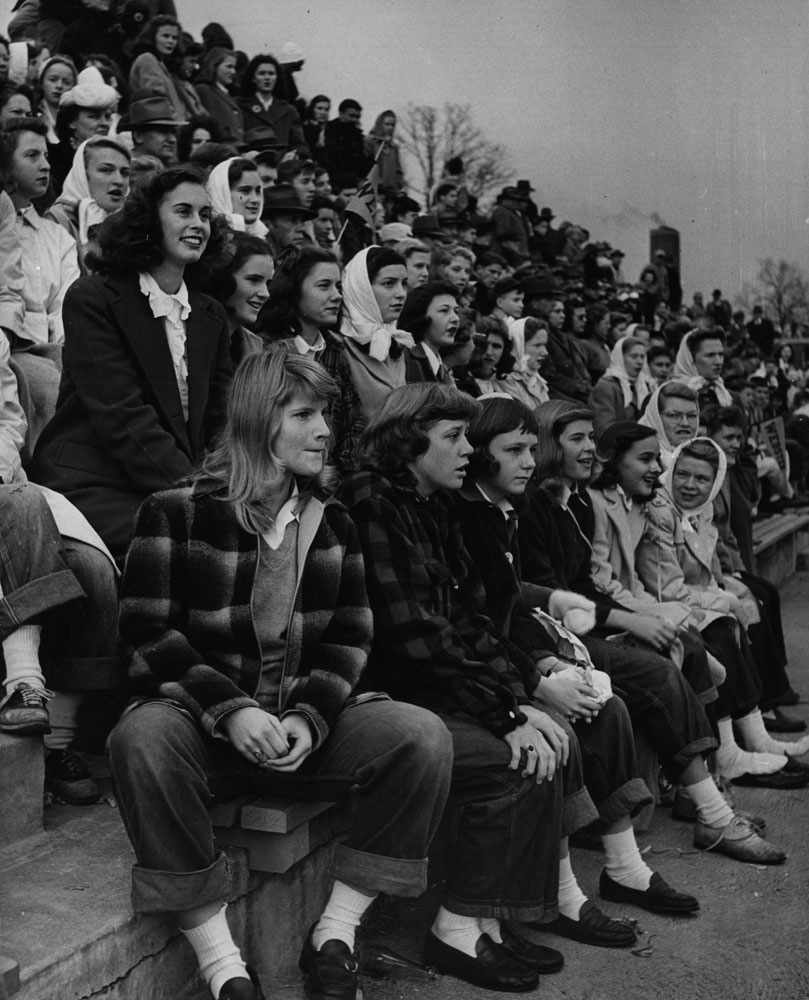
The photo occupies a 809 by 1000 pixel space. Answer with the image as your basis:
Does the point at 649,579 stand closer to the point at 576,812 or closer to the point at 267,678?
the point at 576,812

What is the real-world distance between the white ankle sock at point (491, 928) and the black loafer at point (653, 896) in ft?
2.23

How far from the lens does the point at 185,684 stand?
9.52ft

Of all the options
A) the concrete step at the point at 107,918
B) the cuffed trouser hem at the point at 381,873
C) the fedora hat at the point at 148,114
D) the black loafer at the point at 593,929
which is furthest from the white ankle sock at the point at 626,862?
the fedora hat at the point at 148,114

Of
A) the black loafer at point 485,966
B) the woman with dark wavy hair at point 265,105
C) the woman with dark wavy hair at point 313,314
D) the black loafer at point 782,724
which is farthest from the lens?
the woman with dark wavy hair at point 265,105

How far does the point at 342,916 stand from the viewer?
3.03 m

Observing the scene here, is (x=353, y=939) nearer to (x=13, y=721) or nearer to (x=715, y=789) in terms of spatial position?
(x=13, y=721)

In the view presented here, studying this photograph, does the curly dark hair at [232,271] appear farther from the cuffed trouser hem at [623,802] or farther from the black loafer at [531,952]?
the black loafer at [531,952]

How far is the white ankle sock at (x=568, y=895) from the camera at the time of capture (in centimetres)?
367

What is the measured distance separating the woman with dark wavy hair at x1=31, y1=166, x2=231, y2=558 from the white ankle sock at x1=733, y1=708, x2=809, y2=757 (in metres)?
3.20

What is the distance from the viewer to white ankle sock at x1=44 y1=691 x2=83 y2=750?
3.30 m

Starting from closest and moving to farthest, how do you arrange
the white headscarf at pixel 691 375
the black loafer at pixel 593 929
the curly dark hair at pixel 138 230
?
the black loafer at pixel 593 929
the curly dark hair at pixel 138 230
the white headscarf at pixel 691 375

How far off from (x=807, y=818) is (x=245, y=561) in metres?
3.04

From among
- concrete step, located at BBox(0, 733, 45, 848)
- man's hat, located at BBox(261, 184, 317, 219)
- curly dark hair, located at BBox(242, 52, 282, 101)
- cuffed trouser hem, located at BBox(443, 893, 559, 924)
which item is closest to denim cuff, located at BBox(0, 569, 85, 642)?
concrete step, located at BBox(0, 733, 45, 848)

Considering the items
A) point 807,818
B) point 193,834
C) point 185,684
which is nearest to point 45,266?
point 185,684
